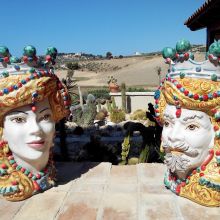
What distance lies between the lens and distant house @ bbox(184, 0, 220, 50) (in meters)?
7.94

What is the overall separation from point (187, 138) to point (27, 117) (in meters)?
1.88

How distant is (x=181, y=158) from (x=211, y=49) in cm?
126

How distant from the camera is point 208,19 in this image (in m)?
10.1

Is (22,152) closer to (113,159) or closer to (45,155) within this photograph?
(45,155)

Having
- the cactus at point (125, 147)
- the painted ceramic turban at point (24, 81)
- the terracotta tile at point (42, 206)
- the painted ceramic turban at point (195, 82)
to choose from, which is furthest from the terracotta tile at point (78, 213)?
the cactus at point (125, 147)

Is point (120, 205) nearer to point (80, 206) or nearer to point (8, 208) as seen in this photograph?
point (80, 206)

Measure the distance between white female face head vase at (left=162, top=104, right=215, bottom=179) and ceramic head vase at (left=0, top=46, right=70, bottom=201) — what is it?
142 centimetres

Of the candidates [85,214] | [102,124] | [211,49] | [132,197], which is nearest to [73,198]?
[85,214]

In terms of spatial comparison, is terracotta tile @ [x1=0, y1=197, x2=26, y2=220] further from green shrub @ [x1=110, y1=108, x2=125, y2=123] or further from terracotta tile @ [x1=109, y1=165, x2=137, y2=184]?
green shrub @ [x1=110, y1=108, x2=125, y2=123]

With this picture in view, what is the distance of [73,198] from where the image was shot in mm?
3896

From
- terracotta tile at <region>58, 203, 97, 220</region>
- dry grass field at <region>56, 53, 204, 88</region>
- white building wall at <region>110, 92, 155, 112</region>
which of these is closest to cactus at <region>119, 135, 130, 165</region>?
terracotta tile at <region>58, 203, 97, 220</region>

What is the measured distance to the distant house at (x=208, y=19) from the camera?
313 inches

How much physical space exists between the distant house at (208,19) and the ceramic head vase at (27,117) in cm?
528

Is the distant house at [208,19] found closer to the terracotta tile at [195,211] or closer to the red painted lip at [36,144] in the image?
the terracotta tile at [195,211]
